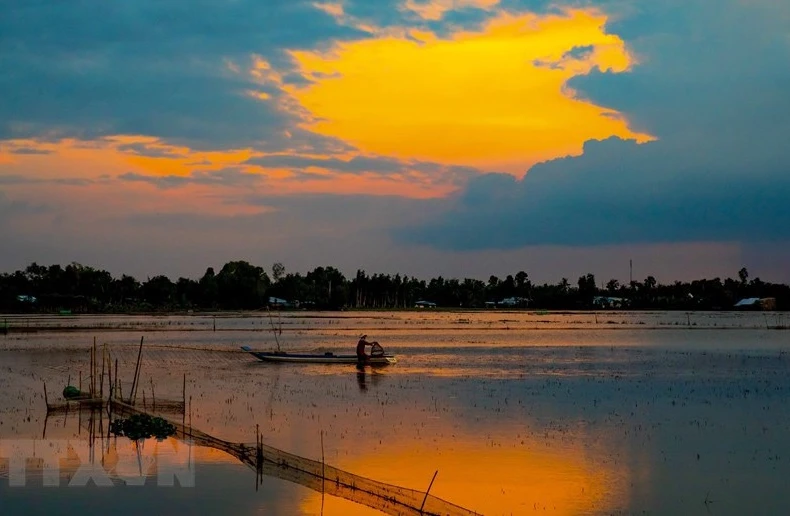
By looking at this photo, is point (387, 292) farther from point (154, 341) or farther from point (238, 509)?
point (238, 509)

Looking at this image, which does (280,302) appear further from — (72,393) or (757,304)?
(72,393)

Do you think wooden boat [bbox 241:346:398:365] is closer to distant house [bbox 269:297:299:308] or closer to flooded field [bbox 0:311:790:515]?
flooded field [bbox 0:311:790:515]

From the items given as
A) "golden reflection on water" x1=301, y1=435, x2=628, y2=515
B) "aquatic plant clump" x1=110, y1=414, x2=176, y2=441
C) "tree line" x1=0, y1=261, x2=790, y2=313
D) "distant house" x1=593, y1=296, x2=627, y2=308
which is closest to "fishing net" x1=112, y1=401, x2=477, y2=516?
"golden reflection on water" x1=301, y1=435, x2=628, y2=515

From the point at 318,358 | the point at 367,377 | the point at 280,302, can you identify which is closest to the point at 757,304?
the point at 280,302

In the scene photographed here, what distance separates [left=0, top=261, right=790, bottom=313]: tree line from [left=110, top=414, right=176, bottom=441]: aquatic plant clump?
4760 inches

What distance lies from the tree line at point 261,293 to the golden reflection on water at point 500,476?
125 m

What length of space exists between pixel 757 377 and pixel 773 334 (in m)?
41.2

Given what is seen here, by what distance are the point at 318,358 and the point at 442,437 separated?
70.4ft

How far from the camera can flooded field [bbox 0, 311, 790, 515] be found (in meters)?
15.0

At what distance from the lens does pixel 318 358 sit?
137 ft

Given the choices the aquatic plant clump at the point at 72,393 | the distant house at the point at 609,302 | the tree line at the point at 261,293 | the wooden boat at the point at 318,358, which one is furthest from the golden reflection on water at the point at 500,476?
the distant house at the point at 609,302

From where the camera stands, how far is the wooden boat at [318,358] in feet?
131

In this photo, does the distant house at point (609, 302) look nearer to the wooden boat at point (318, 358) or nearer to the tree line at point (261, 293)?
the tree line at point (261, 293)

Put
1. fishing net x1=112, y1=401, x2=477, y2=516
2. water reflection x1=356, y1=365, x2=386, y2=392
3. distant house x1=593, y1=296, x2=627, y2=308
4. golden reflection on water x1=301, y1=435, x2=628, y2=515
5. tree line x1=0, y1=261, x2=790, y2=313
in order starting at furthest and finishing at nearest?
distant house x1=593, y1=296, x2=627, y2=308
tree line x1=0, y1=261, x2=790, y2=313
water reflection x1=356, y1=365, x2=386, y2=392
golden reflection on water x1=301, y1=435, x2=628, y2=515
fishing net x1=112, y1=401, x2=477, y2=516
